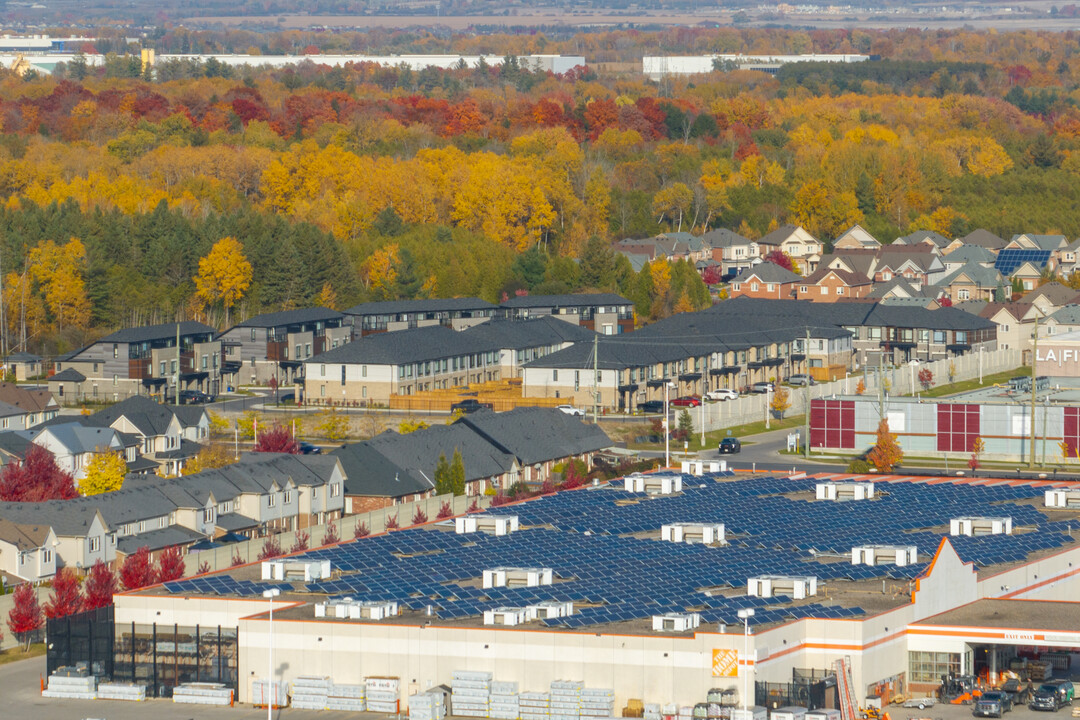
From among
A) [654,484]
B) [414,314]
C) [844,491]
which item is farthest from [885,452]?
[414,314]

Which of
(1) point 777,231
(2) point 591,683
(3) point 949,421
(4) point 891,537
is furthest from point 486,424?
(1) point 777,231

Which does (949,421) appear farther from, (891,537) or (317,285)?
(317,285)

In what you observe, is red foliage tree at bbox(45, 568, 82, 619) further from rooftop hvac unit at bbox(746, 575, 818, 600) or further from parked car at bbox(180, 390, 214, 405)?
parked car at bbox(180, 390, 214, 405)

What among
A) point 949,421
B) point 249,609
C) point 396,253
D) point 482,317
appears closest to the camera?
point 249,609

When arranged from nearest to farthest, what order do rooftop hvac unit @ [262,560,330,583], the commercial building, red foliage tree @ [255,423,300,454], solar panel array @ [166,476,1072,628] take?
the commercial building
solar panel array @ [166,476,1072,628]
rooftop hvac unit @ [262,560,330,583]
red foliage tree @ [255,423,300,454]

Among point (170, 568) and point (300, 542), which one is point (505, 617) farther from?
point (300, 542)

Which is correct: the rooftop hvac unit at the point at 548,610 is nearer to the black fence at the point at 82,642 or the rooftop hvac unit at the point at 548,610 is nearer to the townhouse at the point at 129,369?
the black fence at the point at 82,642

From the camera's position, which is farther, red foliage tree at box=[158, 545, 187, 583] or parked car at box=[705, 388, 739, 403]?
parked car at box=[705, 388, 739, 403]

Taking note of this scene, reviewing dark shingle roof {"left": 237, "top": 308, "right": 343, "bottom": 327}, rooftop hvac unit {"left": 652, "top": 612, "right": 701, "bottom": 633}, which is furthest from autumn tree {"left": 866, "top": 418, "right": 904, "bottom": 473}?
dark shingle roof {"left": 237, "top": 308, "right": 343, "bottom": 327}

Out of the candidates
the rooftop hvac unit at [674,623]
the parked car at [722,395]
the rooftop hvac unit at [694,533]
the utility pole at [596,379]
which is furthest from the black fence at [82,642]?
the parked car at [722,395]
